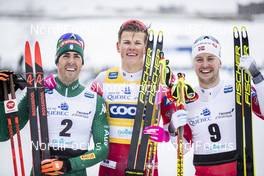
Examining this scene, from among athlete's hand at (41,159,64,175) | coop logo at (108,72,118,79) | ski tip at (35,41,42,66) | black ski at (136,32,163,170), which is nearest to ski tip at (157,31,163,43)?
black ski at (136,32,163,170)

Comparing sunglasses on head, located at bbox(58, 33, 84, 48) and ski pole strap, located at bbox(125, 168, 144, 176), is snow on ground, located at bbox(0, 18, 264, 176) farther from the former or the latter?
ski pole strap, located at bbox(125, 168, 144, 176)

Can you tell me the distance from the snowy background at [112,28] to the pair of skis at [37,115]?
0.06 metres

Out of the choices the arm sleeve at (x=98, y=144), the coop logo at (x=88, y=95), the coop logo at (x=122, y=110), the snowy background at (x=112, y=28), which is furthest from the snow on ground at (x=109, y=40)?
the coop logo at (x=122, y=110)

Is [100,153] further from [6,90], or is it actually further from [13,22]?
[13,22]

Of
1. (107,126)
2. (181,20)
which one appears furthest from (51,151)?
(181,20)

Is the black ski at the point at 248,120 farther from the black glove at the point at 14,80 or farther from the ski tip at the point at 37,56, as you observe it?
the black glove at the point at 14,80

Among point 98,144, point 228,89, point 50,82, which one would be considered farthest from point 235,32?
point 50,82

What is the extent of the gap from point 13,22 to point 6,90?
543 mm

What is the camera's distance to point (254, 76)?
283 cm

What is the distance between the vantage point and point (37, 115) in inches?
113

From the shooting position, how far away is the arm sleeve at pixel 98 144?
284 cm

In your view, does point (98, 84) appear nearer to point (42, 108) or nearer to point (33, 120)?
point (42, 108)

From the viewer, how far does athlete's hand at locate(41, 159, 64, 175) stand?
9.26 ft

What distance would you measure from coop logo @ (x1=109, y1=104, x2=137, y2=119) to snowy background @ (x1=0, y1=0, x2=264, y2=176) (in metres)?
0.30
